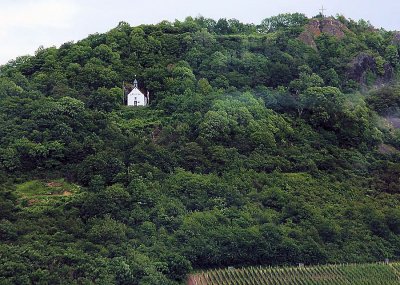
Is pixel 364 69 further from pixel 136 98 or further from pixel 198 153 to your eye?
pixel 198 153

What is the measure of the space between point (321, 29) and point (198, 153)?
1245 inches

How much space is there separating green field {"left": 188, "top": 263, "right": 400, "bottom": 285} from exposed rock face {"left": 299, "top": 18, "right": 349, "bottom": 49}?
3672 centimetres

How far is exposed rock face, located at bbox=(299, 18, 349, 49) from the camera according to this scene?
89562mm

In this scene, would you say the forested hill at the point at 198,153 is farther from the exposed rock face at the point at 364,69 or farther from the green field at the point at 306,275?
the green field at the point at 306,275

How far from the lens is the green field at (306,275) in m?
53.2

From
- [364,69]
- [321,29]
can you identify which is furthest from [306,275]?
[321,29]

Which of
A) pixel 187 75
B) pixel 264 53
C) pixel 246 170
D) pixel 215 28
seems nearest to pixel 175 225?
pixel 246 170

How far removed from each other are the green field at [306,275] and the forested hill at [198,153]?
3.31 feet

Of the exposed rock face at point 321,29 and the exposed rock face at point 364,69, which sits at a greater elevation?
the exposed rock face at point 321,29

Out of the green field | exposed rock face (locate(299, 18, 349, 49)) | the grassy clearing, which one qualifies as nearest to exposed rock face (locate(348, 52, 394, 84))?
exposed rock face (locate(299, 18, 349, 49))

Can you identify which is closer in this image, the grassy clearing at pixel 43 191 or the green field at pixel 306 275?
the green field at pixel 306 275

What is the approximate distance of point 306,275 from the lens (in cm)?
5484

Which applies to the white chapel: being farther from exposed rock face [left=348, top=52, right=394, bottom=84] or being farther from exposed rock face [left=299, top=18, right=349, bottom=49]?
exposed rock face [left=348, top=52, right=394, bottom=84]

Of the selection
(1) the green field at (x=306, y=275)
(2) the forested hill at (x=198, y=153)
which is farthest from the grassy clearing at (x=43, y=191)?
(1) the green field at (x=306, y=275)
